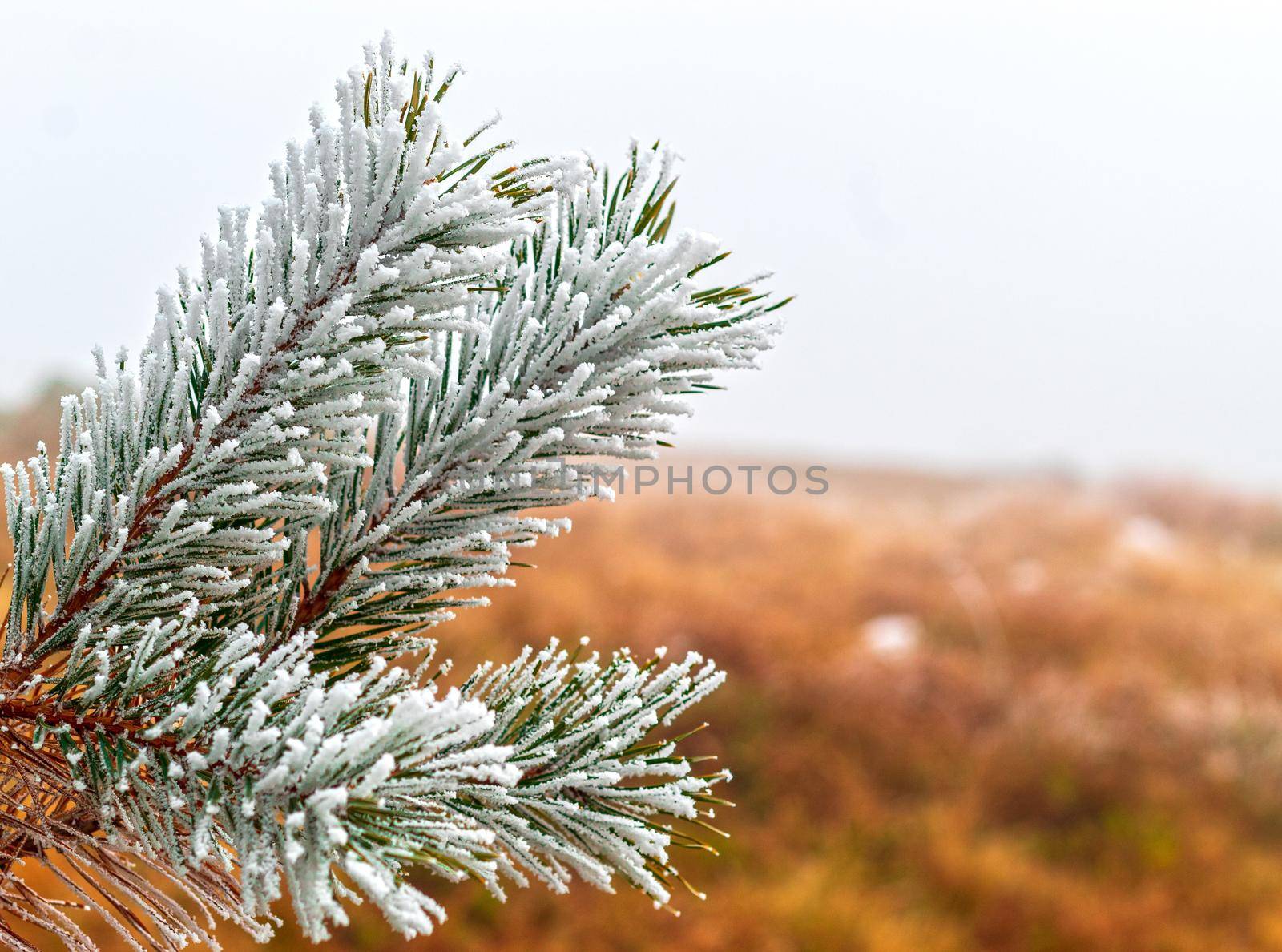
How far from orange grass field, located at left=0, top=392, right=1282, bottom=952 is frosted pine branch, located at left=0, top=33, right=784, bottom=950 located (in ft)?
6.84

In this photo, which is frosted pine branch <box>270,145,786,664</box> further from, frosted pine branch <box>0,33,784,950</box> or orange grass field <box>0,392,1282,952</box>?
orange grass field <box>0,392,1282,952</box>

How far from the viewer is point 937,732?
4.27m

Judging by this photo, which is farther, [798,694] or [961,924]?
[798,694]

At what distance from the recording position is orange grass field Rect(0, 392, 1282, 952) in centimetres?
317

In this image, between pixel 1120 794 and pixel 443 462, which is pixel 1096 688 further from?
pixel 443 462

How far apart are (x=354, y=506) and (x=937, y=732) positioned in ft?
13.7

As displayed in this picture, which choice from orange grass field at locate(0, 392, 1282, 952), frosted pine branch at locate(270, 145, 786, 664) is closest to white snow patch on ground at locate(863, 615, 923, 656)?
orange grass field at locate(0, 392, 1282, 952)

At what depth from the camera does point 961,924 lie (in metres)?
3.25

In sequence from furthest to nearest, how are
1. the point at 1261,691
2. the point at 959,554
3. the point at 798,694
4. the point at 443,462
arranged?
the point at 959,554
the point at 1261,691
the point at 798,694
the point at 443,462

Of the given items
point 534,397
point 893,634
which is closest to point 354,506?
point 534,397

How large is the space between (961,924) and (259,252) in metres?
3.49

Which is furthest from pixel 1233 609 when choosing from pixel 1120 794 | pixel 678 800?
pixel 678 800

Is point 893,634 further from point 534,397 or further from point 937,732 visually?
point 534,397

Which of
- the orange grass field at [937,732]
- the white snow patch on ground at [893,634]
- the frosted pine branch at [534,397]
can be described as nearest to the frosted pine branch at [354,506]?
the frosted pine branch at [534,397]
